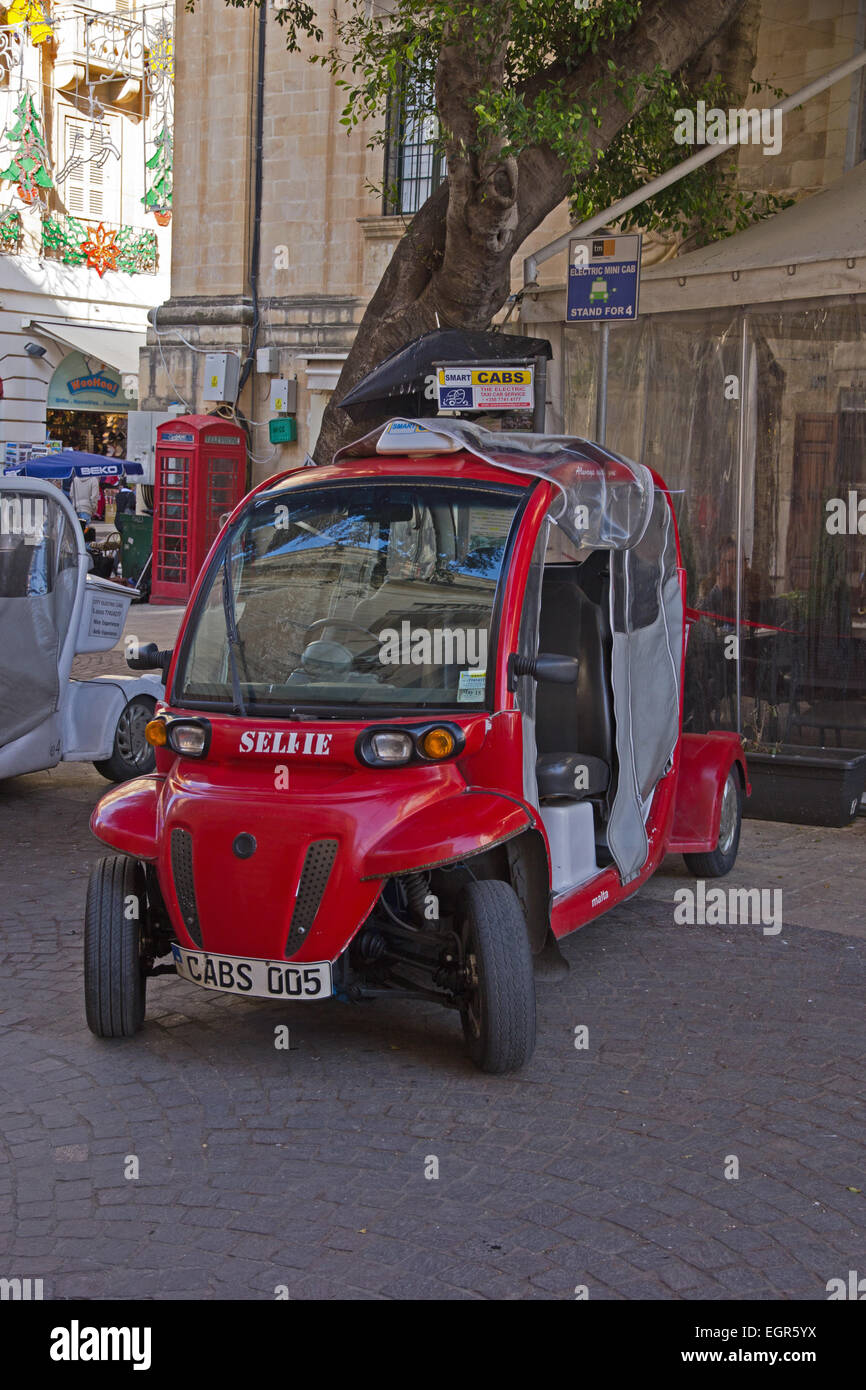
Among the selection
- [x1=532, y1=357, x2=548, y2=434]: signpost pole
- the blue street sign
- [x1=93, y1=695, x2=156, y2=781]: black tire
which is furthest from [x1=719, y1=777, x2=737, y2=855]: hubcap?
[x1=93, y1=695, x2=156, y2=781]: black tire

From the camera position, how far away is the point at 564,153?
8.83m

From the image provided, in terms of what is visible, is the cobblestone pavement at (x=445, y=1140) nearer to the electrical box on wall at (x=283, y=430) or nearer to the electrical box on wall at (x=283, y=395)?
the electrical box on wall at (x=283, y=430)

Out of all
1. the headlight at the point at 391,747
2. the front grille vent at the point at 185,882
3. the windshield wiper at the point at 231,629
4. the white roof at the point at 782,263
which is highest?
the white roof at the point at 782,263

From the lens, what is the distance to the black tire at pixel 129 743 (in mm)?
9477

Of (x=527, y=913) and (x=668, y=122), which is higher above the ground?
(x=668, y=122)

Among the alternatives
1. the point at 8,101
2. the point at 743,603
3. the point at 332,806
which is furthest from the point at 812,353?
the point at 8,101

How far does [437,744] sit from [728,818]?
3.22 meters

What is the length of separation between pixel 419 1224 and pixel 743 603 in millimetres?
6572

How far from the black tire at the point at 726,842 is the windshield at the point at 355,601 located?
2.58 meters

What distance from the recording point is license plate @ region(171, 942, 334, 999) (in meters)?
4.64

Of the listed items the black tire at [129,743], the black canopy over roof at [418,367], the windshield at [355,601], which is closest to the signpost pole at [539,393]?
the black canopy over roof at [418,367]

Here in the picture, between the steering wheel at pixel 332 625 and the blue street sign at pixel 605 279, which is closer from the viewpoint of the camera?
the steering wheel at pixel 332 625

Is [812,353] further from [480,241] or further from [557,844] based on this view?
[557,844]

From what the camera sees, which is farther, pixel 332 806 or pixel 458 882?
pixel 458 882
